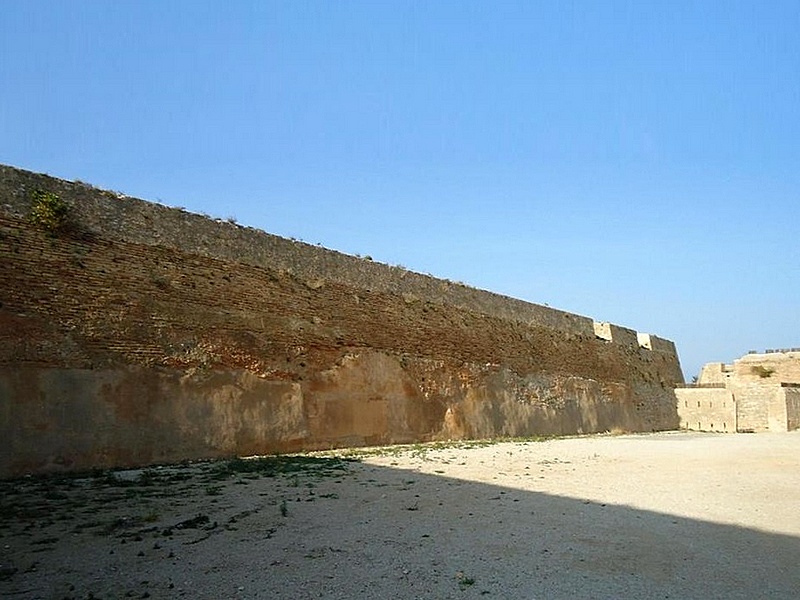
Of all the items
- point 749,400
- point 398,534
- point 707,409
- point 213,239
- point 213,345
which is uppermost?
point 213,239

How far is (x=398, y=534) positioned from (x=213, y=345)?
6.88 metres

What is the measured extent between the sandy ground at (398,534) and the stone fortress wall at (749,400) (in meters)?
15.6

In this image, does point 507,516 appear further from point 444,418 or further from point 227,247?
point 444,418

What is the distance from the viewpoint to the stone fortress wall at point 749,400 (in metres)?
24.2

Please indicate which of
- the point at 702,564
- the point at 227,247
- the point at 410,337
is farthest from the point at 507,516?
the point at 410,337

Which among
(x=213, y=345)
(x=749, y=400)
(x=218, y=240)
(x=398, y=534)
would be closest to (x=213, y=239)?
(x=218, y=240)

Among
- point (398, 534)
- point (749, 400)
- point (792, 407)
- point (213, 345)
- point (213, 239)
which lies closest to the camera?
point (398, 534)

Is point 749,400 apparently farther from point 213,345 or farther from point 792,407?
point 213,345

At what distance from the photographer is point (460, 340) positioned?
1802 centimetres

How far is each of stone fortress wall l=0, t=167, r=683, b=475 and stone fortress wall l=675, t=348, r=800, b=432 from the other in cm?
970

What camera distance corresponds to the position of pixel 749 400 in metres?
24.7

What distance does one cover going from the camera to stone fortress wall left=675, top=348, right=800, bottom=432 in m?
24.2

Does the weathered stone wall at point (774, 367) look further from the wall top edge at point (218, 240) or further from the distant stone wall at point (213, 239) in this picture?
the distant stone wall at point (213, 239)

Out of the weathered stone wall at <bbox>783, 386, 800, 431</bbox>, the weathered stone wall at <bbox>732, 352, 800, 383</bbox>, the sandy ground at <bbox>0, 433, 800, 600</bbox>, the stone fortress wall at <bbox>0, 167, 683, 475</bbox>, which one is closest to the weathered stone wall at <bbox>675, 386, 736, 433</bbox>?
the weathered stone wall at <bbox>783, 386, 800, 431</bbox>
